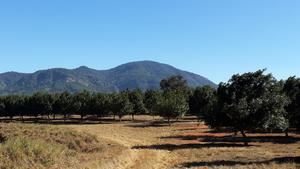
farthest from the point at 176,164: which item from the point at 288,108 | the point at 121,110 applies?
the point at 121,110

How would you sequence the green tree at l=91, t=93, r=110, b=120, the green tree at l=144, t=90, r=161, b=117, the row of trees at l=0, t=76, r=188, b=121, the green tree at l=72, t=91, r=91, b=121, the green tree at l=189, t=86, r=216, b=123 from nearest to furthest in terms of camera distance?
the green tree at l=144, t=90, r=161, b=117 → the row of trees at l=0, t=76, r=188, b=121 → the green tree at l=189, t=86, r=216, b=123 → the green tree at l=91, t=93, r=110, b=120 → the green tree at l=72, t=91, r=91, b=121

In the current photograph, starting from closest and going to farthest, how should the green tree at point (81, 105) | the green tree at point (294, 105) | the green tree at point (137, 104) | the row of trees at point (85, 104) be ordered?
the green tree at point (294, 105), the row of trees at point (85, 104), the green tree at point (81, 105), the green tree at point (137, 104)

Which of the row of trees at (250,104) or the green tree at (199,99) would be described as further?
the green tree at (199,99)

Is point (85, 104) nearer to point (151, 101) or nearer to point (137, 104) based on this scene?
point (137, 104)

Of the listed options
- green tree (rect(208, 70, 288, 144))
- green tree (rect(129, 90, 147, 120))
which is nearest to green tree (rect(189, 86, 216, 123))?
green tree (rect(129, 90, 147, 120))

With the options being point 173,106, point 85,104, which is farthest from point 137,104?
point 173,106

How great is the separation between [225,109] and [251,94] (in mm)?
3915

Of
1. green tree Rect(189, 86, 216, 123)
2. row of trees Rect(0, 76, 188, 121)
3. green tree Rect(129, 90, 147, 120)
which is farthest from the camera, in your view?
green tree Rect(129, 90, 147, 120)

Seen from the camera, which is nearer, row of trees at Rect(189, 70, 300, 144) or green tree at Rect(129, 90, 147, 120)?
row of trees at Rect(189, 70, 300, 144)

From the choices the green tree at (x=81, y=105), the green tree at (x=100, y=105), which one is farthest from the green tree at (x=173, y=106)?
the green tree at (x=81, y=105)

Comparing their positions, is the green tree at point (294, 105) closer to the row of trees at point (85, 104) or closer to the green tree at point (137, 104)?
the row of trees at point (85, 104)

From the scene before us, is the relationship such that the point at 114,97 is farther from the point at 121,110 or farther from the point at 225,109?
the point at 225,109

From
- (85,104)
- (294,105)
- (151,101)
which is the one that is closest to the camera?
(294,105)

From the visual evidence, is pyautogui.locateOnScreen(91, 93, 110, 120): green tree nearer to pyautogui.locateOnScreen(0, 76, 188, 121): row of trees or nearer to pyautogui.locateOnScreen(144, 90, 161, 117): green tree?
pyautogui.locateOnScreen(0, 76, 188, 121): row of trees
